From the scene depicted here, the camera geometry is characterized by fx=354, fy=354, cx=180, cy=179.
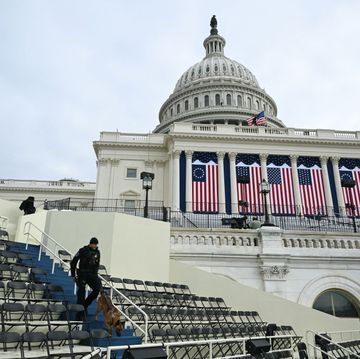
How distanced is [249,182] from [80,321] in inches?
1220

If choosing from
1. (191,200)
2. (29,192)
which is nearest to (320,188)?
(191,200)

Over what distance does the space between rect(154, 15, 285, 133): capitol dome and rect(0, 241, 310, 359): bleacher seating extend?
5437 centimetres

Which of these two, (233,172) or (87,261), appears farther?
(233,172)

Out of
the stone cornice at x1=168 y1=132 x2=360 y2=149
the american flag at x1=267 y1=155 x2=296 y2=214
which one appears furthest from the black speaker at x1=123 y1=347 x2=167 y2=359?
the stone cornice at x1=168 y1=132 x2=360 y2=149

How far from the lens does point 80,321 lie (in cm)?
739

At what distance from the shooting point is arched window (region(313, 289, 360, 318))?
15.7 meters

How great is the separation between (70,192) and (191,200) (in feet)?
90.9

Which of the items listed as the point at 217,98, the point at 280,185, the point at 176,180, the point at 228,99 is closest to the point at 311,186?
the point at 280,185

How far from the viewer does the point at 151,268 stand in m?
13.9

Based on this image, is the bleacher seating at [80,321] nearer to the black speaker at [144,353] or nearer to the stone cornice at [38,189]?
the black speaker at [144,353]

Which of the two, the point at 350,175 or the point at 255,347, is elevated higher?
the point at 350,175

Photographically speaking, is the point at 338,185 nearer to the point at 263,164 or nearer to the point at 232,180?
the point at 263,164

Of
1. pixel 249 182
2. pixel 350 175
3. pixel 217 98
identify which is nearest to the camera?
pixel 249 182

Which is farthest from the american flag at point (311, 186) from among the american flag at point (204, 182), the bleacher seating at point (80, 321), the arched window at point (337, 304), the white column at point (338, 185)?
the bleacher seating at point (80, 321)
